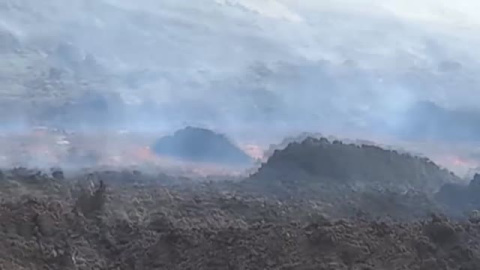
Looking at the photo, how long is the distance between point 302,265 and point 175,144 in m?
22.3

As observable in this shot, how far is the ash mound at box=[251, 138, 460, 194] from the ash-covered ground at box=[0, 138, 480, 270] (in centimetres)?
7

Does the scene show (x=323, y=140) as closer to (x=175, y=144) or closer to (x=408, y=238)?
(x=175, y=144)

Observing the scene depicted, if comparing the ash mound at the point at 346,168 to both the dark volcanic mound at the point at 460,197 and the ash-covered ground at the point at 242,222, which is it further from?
the dark volcanic mound at the point at 460,197

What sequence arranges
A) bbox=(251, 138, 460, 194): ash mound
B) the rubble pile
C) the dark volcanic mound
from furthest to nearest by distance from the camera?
bbox=(251, 138, 460, 194): ash mound
the dark volcanic mound
the rubble pile

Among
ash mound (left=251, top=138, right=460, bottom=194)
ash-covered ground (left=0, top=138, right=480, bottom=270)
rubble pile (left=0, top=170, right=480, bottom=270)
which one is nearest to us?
rubble pile (left=0, top=170, right=480, bottom=270)

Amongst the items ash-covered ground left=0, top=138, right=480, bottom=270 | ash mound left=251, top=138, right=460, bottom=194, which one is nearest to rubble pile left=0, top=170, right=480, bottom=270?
ash-covered ground left=0, top=138, right=480, bottom=270

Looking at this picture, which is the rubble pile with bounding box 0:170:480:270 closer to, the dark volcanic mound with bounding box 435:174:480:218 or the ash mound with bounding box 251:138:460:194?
the ash mound with bounding box 251:138:460:194

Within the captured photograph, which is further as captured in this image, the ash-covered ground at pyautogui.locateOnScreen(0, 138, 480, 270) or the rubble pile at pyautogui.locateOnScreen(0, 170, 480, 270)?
the ash-covered ground at pyautogui.locateOnScreen(0, 138, 480, 270)

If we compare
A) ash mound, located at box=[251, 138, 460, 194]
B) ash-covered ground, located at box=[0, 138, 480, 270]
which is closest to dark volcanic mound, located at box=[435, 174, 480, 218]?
ash-covered ground, located at box=[0, 138, 480, 270]

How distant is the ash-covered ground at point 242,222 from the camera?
16125mm

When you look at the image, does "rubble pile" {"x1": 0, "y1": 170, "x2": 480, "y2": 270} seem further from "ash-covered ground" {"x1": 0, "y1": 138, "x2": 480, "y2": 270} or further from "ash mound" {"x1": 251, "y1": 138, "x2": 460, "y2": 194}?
"ash mound" {"x1": 251, "y1": 138, "x2": 460, "y2": 194}

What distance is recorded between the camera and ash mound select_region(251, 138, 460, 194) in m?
29.4

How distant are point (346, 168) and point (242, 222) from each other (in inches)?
399

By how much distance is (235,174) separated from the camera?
116 feet
